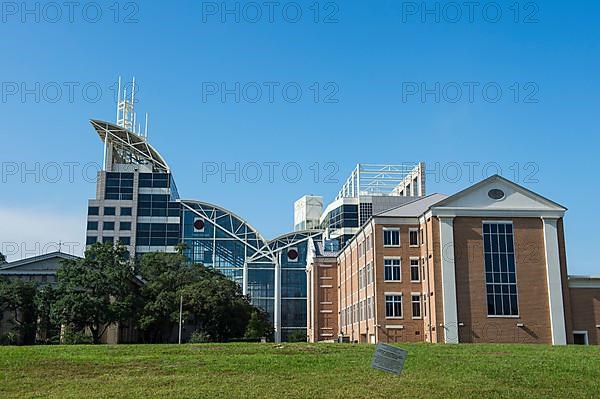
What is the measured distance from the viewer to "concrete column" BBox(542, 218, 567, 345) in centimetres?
4650

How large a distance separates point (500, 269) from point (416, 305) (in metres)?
6.62

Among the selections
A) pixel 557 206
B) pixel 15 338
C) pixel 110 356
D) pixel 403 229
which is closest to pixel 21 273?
pixel 15 338

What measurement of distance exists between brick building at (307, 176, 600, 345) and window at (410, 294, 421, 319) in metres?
0.07

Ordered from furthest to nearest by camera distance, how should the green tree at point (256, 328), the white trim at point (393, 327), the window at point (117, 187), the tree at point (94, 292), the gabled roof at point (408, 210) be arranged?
1. the window at point (117, 187)
2. the green tree at point (256, 328)
3. the gabled roof at point (408, 210)
4. the white trim at point (393, 327)
5. the tree at point (94, 292)

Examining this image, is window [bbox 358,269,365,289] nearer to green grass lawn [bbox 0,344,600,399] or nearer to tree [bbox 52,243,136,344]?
tree [bbox 52,243,136,344]

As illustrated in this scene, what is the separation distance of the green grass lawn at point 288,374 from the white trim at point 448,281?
1855 centimetres

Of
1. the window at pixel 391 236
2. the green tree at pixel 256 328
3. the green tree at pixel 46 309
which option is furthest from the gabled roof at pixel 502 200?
the green tree at pixel 46 309

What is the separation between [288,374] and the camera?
781 inches

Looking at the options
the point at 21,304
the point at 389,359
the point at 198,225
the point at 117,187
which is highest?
the point at 117,187

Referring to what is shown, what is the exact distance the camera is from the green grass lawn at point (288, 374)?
1716cm

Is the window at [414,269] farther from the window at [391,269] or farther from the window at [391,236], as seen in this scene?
the window at [391,236]

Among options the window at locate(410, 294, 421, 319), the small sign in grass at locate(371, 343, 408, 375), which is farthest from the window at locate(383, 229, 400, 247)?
the small sign in grass at locate(371, 343, 408, 375)

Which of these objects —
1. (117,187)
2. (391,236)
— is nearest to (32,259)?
(391,236)

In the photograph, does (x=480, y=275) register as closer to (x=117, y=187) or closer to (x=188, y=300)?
(x=188, y=300)
